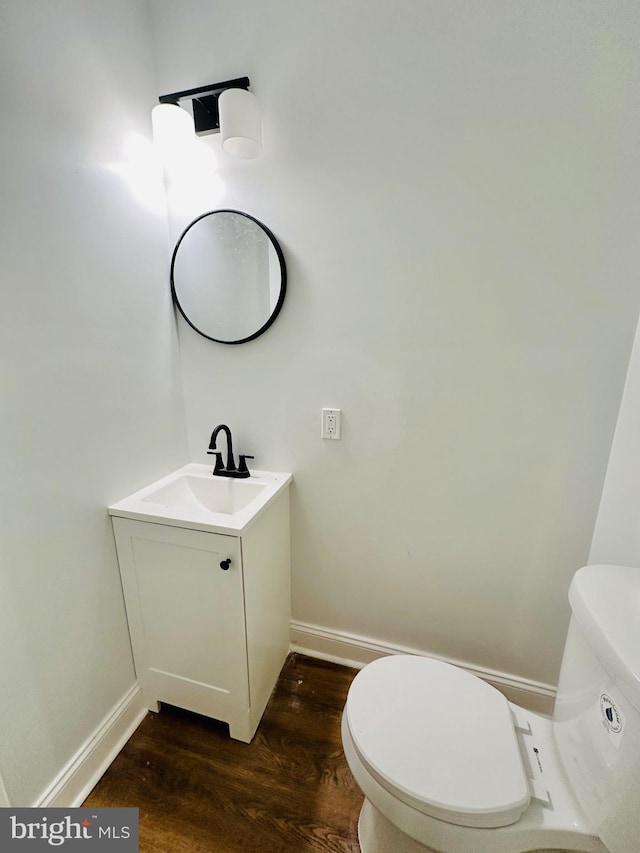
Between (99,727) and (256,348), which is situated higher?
(256,348)

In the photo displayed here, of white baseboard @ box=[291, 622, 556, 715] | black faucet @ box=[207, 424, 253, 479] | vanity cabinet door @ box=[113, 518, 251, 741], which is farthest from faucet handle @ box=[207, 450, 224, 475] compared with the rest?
white baseboard @ box=[291, 622, 556, 715]

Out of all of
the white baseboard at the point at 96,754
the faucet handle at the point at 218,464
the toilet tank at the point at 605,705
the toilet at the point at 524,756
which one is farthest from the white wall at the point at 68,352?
the toilet tank at the point at 605,705

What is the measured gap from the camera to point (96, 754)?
3.54 feet

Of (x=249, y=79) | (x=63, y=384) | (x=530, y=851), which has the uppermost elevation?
(x=249, y=79)

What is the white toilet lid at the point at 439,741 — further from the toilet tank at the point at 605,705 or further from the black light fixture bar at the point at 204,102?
the black light fixture bar at the point at 204,102

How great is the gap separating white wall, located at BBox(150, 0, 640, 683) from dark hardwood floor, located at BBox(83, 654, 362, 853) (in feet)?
1.56

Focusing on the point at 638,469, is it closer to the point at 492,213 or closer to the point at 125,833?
the point at 492,213

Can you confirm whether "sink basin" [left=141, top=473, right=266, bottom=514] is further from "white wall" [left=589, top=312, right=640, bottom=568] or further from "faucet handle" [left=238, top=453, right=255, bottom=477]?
"white wall" [left=589, top=312, right=640, bottom=568]

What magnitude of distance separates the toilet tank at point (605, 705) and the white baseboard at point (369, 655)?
0.54 metres

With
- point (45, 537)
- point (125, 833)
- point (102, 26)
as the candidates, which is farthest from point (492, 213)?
point (125, 833)

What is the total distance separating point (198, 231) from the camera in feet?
4.22

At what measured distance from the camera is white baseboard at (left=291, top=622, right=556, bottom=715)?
1.29 meters

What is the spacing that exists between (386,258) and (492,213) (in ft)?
1.07

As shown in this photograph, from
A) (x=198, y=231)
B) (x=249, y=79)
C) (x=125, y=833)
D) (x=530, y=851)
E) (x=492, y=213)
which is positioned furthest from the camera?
(x=198, y=231)
